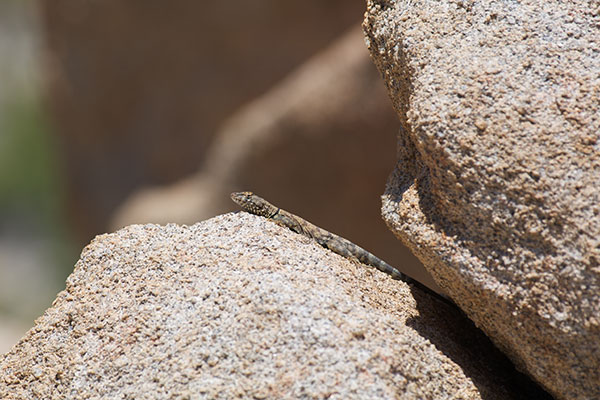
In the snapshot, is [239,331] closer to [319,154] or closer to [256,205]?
[256,205]

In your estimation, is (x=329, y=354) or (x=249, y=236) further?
(x=249, y=236)

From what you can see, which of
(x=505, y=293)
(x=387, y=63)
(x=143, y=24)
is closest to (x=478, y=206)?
(x=505, y=293)

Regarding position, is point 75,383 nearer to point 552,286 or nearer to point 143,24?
point 552,286

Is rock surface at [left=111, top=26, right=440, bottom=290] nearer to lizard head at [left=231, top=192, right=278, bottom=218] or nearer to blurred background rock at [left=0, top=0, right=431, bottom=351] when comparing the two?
blurred background rock at [left=0, top=0, right=431, bottom=351]

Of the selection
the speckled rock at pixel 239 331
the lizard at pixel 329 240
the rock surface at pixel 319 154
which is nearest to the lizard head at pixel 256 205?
the lizard at pixel 329 240

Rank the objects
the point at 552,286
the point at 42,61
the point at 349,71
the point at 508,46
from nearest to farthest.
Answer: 1. the point at 552,286
2. the point at 508,46
3. the point at 349,71
4. the point at 42,61

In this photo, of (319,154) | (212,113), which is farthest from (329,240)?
(212,113)

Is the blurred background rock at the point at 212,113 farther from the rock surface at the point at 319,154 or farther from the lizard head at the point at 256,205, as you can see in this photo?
the lizard head at the point at 256,205
